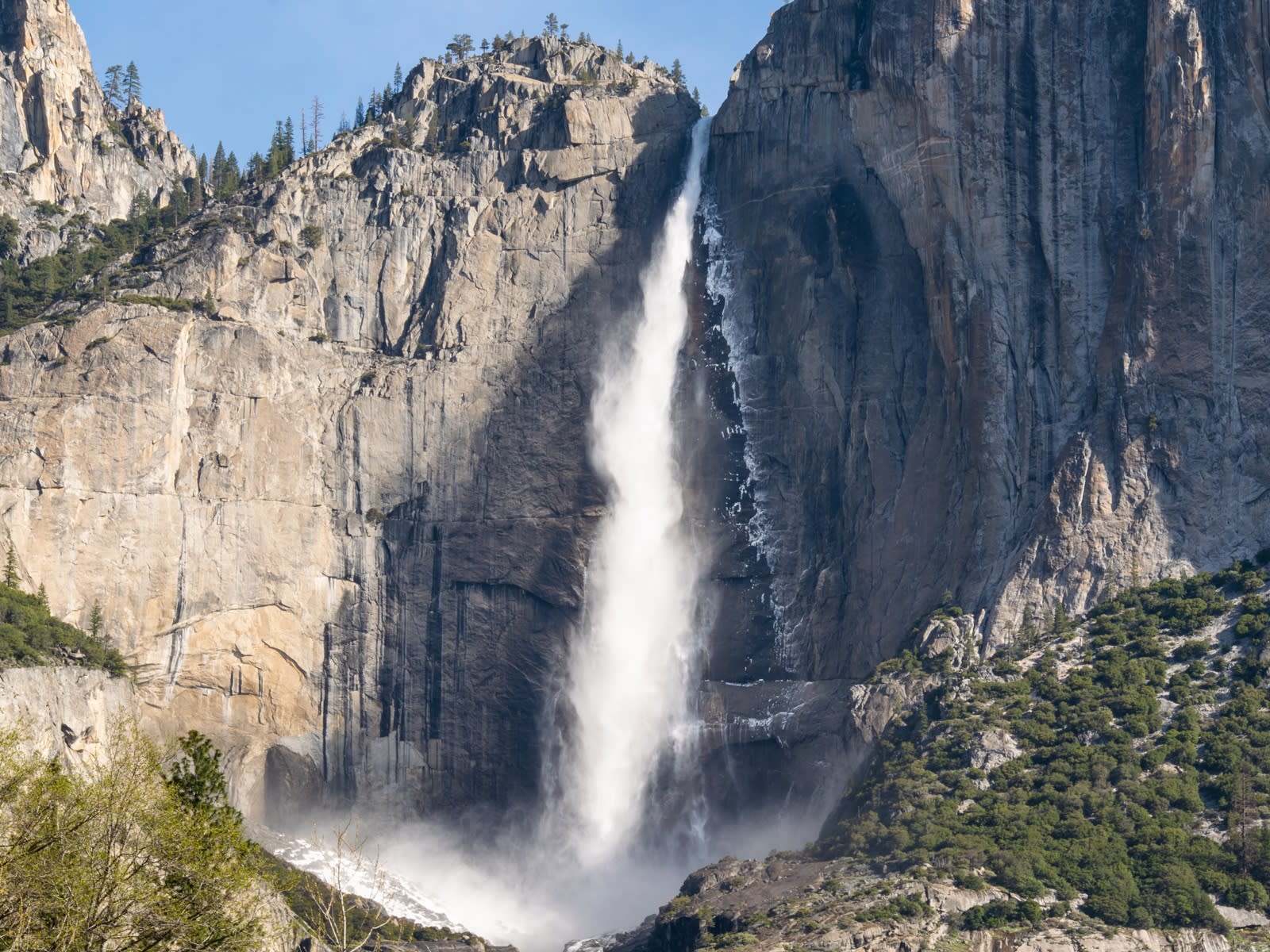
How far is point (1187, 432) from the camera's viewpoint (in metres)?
85.4

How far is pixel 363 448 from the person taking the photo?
101 meters

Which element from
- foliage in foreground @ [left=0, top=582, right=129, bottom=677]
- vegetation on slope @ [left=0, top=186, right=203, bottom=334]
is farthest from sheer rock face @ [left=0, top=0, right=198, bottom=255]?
foliage in foreground @ [left=0, top=582, right=129, bottom=677]

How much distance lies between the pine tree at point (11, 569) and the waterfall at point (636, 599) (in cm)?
2600

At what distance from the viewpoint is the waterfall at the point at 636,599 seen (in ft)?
325

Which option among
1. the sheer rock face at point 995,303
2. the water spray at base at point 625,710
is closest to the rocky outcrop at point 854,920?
the water spray at base at point 625,710

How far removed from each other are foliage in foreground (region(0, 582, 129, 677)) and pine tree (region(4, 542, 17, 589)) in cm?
20

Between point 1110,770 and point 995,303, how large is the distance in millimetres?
22495

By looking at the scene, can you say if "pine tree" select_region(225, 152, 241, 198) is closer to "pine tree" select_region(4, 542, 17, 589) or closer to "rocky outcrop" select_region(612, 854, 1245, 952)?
"pine tree" select_region(4, 542, 17, 589)

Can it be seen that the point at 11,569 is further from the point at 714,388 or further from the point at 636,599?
the point at 714,388

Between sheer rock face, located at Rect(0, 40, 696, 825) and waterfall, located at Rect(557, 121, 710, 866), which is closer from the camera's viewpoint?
sheer rock face, located at Rect(0, 40, 696, 825)

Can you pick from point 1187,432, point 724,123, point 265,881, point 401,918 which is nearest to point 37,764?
point 265,881

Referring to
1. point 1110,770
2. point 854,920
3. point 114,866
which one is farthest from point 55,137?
point 114,866

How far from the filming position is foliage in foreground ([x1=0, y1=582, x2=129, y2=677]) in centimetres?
8281

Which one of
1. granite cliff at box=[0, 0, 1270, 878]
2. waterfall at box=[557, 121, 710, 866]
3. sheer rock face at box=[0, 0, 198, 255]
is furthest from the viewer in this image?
sheer rock face at box=[0, 0, 198, 255]
